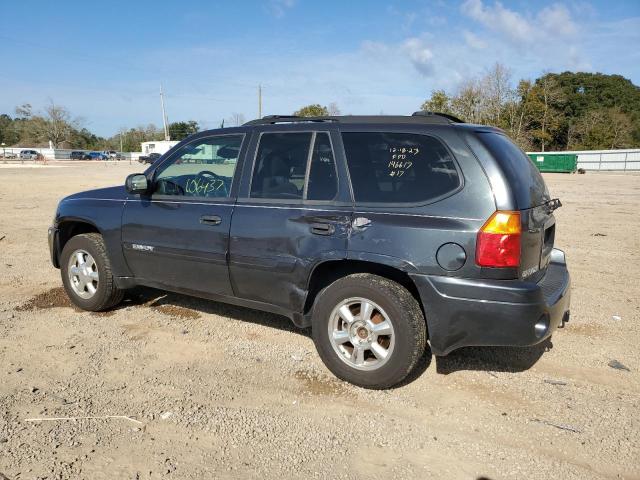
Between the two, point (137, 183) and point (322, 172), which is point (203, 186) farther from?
point (322, 172)

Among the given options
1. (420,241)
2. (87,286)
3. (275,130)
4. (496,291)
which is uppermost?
(275,130)

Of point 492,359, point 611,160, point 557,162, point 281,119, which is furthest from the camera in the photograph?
point 611,160

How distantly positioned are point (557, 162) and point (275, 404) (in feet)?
157

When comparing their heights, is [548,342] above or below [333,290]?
below

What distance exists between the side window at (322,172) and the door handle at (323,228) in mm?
208

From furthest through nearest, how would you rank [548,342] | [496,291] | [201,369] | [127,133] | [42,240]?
[127,133] < [42,240] < [548,342] < [201,369] < [496,291]

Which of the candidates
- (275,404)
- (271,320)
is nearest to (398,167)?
(275,404)

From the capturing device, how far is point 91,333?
15.5ft

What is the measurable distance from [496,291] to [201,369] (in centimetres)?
222

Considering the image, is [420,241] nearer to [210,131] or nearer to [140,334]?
[210,131]

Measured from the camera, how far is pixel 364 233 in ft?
11.8

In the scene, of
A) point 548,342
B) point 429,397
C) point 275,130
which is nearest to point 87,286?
point 275,130

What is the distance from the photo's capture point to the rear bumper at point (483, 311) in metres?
3.28

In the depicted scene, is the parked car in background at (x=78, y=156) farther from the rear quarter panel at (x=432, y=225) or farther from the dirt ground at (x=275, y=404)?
the rear quarter panel at (x=432, y=225)
